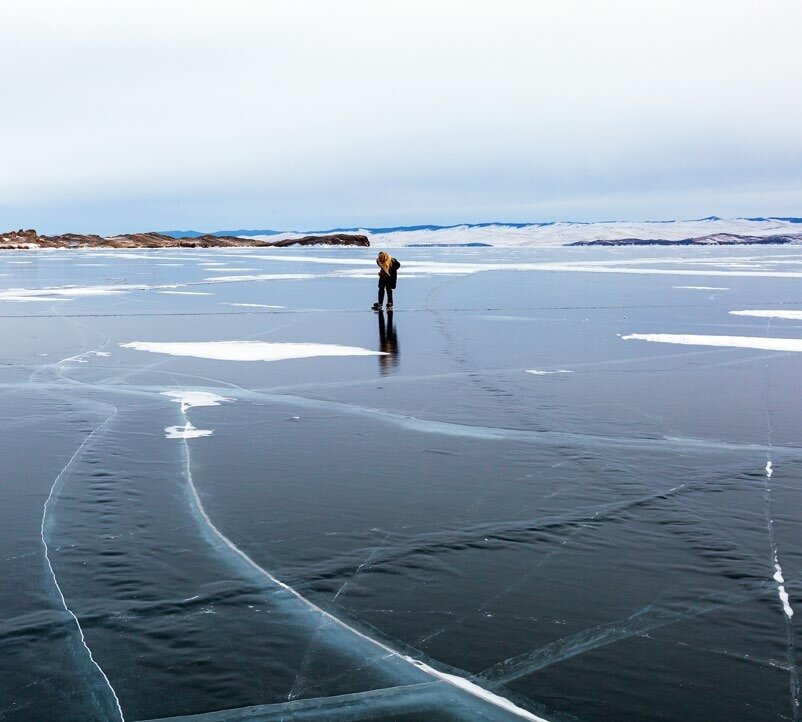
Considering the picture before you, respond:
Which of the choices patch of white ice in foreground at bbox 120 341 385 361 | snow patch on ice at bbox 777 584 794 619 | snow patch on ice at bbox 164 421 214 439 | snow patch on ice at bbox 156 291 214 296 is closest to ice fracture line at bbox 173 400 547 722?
snow patch on ice at bbox 777 584 794 619

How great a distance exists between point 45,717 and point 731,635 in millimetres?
3007

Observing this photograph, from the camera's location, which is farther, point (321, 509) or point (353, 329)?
point (353, 329)

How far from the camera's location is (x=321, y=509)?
624 cm

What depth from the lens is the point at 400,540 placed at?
18.5ft

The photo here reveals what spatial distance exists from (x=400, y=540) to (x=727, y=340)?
11.8 meters

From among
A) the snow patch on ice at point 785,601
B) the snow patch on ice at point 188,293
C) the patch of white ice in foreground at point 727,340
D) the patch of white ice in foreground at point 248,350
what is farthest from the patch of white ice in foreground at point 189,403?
the snow patch on ice at point 188,293

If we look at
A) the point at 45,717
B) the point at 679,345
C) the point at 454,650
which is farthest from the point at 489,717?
the point at 679,345

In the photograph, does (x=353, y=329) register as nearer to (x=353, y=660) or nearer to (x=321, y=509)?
(x=321, y=509)

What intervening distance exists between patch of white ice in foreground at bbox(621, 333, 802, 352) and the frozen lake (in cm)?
181

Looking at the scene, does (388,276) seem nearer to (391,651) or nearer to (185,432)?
(185,432)

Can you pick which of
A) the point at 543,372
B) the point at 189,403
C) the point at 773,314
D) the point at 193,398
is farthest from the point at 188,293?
the point at 189,403

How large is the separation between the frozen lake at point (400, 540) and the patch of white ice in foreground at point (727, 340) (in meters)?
1.81

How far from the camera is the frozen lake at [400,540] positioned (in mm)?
3947

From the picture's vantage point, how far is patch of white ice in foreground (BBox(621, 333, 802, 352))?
1511 centimetres
